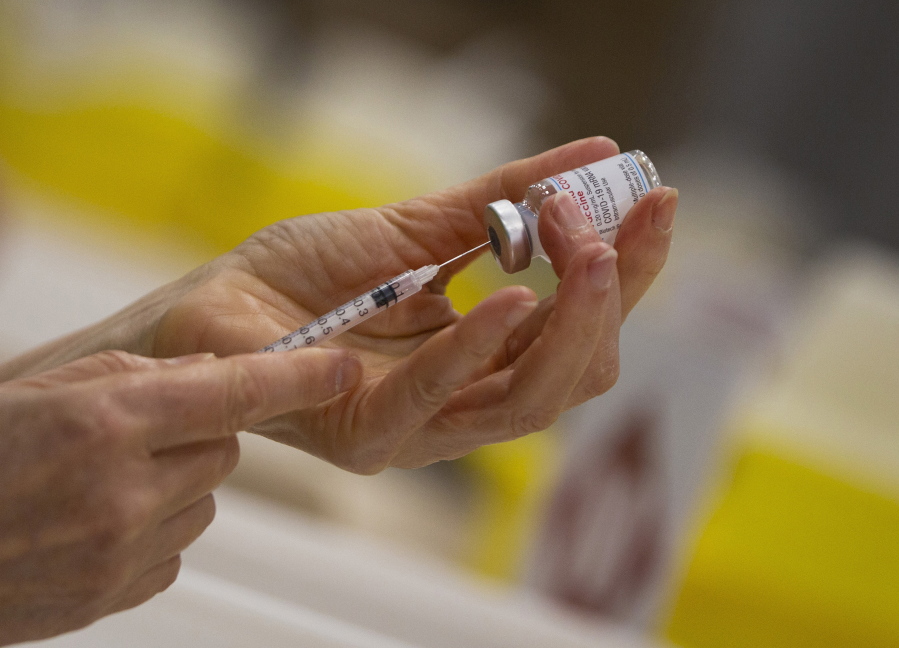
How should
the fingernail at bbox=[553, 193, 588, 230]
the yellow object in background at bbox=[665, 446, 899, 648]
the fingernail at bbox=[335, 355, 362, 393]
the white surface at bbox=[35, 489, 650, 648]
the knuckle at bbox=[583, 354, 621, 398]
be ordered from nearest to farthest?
the fingernail at bbox=[335, 355, 362, 393]
the fingernail at bbox=[553, 193, 588, 230]
the knuckle at bbox=[583, 354, 621, 398]
the white surface at bbox=[35, 489, 650, 648]
the yellow object in background at bbox=[665, 446, 899, 648]

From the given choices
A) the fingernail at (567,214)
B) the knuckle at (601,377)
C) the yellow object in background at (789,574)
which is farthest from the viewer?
the yellow object in background at (789,574)

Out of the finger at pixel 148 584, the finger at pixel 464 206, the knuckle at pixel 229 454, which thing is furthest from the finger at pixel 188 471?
the finger at pixel 464 206

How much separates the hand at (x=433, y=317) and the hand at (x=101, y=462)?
0.16m

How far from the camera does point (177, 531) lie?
2.54 feet

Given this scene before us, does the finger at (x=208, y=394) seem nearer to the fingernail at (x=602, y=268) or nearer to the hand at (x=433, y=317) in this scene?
the hand at (x=433, y=317)

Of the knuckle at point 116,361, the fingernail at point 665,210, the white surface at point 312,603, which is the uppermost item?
the fingernail at point 665,210

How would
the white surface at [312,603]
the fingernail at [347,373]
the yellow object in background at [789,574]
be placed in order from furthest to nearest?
the yellow object in background at [789,574]
the white surface at [312,603]
the fingernail at [347,373]

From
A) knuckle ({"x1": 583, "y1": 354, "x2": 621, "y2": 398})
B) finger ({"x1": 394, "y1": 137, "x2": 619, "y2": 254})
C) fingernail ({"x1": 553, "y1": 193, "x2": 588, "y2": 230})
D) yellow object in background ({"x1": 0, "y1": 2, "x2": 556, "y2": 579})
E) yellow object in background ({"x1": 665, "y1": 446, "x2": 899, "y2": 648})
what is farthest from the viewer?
yellow object in background ({"x1": 0, "y1": 2, "x2": 556, "y2": 579})

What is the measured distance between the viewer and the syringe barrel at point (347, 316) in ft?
3.09

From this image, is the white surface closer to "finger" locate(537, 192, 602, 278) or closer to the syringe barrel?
the syringe barrel

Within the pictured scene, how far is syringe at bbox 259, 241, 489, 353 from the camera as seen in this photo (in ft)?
3.09

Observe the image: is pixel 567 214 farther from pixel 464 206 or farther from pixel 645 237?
pixel 464 206

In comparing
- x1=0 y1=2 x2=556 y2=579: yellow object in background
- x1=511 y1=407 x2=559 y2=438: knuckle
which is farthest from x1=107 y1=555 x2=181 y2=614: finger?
x1=0 y1=2 x2=556 y2=579: yellow object in background

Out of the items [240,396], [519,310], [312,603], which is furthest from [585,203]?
[312,603]
